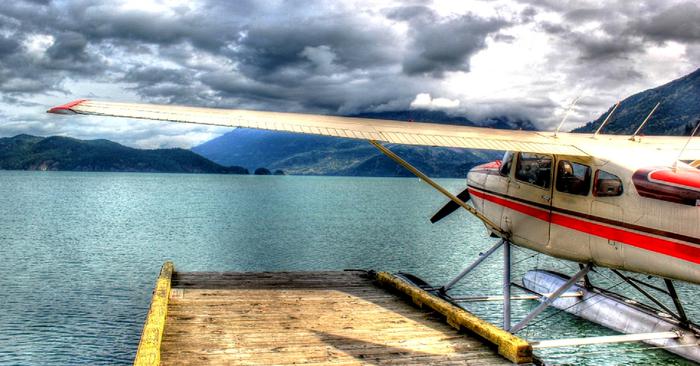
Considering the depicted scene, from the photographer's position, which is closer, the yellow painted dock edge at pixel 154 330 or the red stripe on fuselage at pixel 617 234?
the yellow painted dock edge at pixel 154 330

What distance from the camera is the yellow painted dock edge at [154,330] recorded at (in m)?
5.86

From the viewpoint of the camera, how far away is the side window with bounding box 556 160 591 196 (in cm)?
899

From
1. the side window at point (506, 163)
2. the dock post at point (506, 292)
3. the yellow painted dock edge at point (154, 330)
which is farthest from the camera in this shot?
the side window at point (506, 163)

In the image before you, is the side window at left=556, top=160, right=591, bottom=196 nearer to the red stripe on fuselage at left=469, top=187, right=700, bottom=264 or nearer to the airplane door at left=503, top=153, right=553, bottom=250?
the airplane door at left=503, top=153, right=553, bottom=250

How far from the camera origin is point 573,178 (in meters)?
9.27

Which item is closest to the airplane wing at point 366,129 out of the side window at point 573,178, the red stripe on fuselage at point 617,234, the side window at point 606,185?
the side window at point 573,178

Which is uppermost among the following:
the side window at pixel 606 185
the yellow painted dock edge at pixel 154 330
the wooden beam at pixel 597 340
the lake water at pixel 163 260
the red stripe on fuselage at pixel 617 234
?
the side window at pixel 606 185

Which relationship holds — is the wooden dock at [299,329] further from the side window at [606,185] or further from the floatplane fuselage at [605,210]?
the side window at [606,185]

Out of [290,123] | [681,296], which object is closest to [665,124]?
[681,296]

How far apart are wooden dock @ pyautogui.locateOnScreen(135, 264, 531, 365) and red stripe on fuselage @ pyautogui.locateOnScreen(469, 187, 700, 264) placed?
2.79 meters

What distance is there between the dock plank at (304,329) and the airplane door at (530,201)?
2712 mm

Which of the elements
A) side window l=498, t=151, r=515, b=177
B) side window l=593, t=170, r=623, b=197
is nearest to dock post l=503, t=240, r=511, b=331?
side window l=498, t=151, r=515, b=177

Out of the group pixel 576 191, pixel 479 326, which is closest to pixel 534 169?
pixel 576 191

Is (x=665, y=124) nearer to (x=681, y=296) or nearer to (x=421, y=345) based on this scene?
(x=681, y=296)
